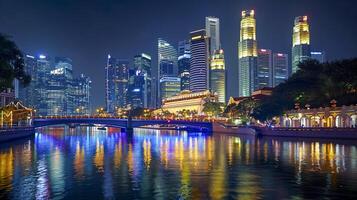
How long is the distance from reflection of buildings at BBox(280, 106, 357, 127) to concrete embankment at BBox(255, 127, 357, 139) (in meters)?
5.87

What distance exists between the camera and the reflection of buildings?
101 metres

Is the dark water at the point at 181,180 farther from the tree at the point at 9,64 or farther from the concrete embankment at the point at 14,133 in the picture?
the concrete embankment at the point at 14,133

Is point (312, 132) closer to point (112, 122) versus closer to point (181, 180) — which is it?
point (181, 180)

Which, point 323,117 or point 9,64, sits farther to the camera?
point 323,117

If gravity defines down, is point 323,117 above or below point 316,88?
below

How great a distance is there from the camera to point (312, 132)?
10244cm

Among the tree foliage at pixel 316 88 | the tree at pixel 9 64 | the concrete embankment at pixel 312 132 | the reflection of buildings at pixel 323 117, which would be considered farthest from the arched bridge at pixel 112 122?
the tree at pixel 9 64

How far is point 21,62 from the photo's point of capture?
240ft

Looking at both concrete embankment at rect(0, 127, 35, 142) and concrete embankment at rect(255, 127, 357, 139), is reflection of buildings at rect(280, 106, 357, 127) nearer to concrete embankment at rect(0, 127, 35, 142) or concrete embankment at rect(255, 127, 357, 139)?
concrete embankment at rect(255, 127, 357, 139)

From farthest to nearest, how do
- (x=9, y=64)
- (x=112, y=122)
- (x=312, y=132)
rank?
(x=112, y=122) → (x=312, y=132) → (x=9, y=64)

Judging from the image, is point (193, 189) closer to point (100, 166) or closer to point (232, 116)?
Result: point (100, 166)

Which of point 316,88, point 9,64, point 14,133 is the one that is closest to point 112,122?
point 14,133

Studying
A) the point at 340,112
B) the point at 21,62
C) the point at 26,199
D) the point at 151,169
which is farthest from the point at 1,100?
the point at 26,199

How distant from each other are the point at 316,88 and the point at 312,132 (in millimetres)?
29172
